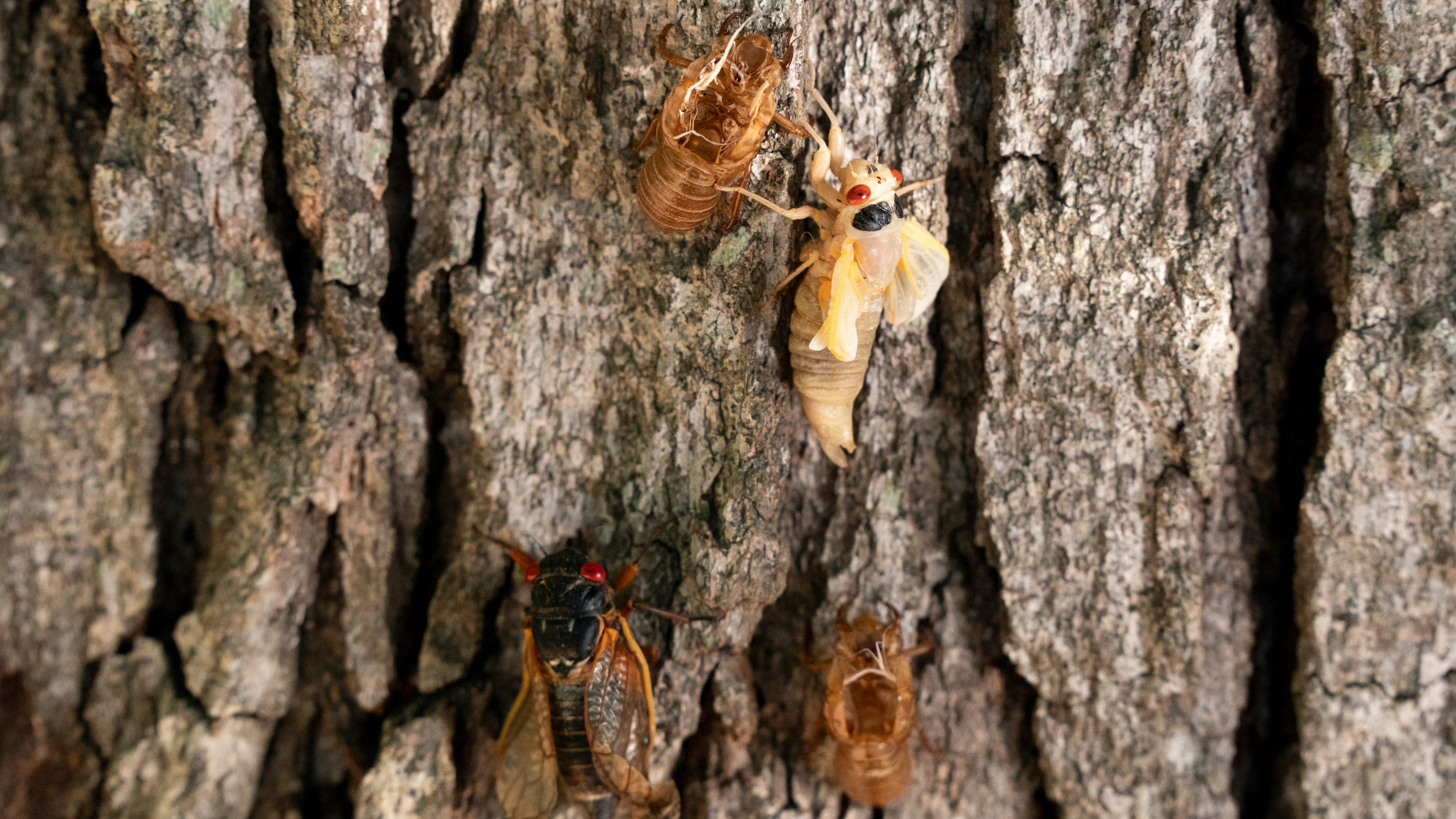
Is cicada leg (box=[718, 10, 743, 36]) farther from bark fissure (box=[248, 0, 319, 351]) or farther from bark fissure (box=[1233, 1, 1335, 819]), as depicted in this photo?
bark fissure (box=[1233, 1, 1335, 819])

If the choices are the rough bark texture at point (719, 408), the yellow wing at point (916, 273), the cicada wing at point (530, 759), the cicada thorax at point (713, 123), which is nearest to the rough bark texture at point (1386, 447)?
the rough bark texture at point (719, 408)

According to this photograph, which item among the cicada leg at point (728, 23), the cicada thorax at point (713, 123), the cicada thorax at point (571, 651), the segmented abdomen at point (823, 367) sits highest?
the cicada leg at point (728, 23)

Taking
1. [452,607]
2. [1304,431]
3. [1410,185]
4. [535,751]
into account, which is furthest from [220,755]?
[1410,185]

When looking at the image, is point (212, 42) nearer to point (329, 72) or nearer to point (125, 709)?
point (329, 72)

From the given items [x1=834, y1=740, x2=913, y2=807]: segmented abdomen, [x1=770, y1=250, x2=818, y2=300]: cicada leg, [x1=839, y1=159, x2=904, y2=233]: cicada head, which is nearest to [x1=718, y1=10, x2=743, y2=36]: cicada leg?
[x1=839, y1=159, x2=904, y2=233]: cicada head

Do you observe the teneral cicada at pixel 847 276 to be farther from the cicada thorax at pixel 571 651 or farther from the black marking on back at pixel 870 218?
the cicada thorax at pixel 571 651
